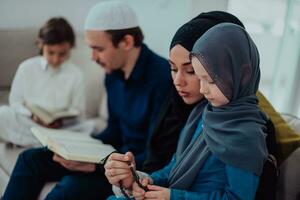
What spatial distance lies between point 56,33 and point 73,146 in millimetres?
810

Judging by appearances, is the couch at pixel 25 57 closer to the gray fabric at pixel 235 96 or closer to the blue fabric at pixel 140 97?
the blue fabric at pixel 140 97

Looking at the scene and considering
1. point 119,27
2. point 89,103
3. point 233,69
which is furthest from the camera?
point 89,103

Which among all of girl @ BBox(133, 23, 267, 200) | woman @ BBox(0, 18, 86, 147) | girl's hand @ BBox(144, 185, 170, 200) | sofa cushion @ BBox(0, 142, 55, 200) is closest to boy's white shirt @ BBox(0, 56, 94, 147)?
woman @ BBox(0, 18, 86, 147)

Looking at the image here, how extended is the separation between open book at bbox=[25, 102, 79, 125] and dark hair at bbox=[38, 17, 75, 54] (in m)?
0.34

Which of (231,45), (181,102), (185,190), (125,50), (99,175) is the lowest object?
(99,175)

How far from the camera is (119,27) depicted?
150 cm

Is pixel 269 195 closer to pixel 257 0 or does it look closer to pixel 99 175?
pixel 99 175

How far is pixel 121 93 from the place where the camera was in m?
1.62

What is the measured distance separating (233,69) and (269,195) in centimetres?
33

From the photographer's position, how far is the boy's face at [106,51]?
1496mm

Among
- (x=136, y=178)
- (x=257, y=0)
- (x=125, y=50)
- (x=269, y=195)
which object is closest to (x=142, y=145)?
(x=125, y=50)

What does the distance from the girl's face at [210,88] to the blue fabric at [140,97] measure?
529mm

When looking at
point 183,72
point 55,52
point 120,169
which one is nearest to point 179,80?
point 183,72

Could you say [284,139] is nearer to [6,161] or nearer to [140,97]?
[140,97]
